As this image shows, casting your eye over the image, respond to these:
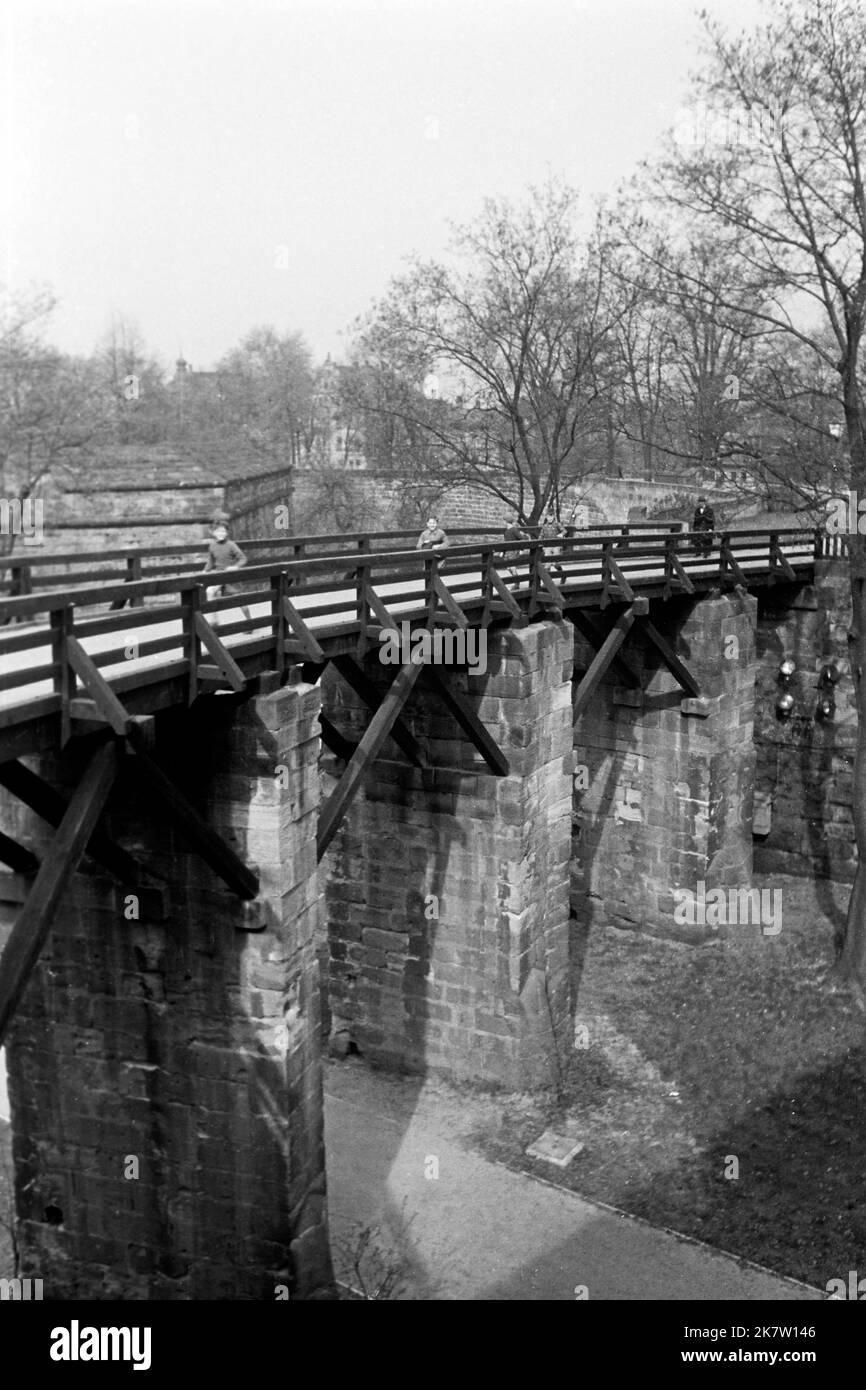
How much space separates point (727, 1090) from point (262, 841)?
6998 mm

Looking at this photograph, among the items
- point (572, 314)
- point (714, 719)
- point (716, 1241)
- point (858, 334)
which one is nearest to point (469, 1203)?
point (716, 1241)

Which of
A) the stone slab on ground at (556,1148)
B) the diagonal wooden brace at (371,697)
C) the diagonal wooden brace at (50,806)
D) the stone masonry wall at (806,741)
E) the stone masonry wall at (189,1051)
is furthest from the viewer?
the stone masonry wall at (806,741)

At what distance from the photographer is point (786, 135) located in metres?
15.6

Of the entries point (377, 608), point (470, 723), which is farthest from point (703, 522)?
point (377, 608)

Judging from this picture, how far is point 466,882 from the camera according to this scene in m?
14.0

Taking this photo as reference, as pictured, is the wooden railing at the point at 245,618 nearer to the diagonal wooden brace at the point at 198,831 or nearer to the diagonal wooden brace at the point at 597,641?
the diagonal wooden brace at the point at 597,641

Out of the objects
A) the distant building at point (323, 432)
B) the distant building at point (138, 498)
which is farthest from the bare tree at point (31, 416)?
the distant building at point (323, 432)

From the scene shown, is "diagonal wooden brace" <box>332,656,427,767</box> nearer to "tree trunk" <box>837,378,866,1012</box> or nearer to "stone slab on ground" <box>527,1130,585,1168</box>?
"stone slab on ground" <box>527,1130,585,1168</box>

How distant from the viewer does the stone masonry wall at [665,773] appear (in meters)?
18.1

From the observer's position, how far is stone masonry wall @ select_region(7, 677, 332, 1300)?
954 centimetres

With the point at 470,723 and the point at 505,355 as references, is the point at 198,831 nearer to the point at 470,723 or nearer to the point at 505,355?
the point at 470,723

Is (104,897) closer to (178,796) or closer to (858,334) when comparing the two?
(178,796)

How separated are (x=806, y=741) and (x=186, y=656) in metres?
14.0

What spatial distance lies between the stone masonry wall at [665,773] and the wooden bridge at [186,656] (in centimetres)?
239
